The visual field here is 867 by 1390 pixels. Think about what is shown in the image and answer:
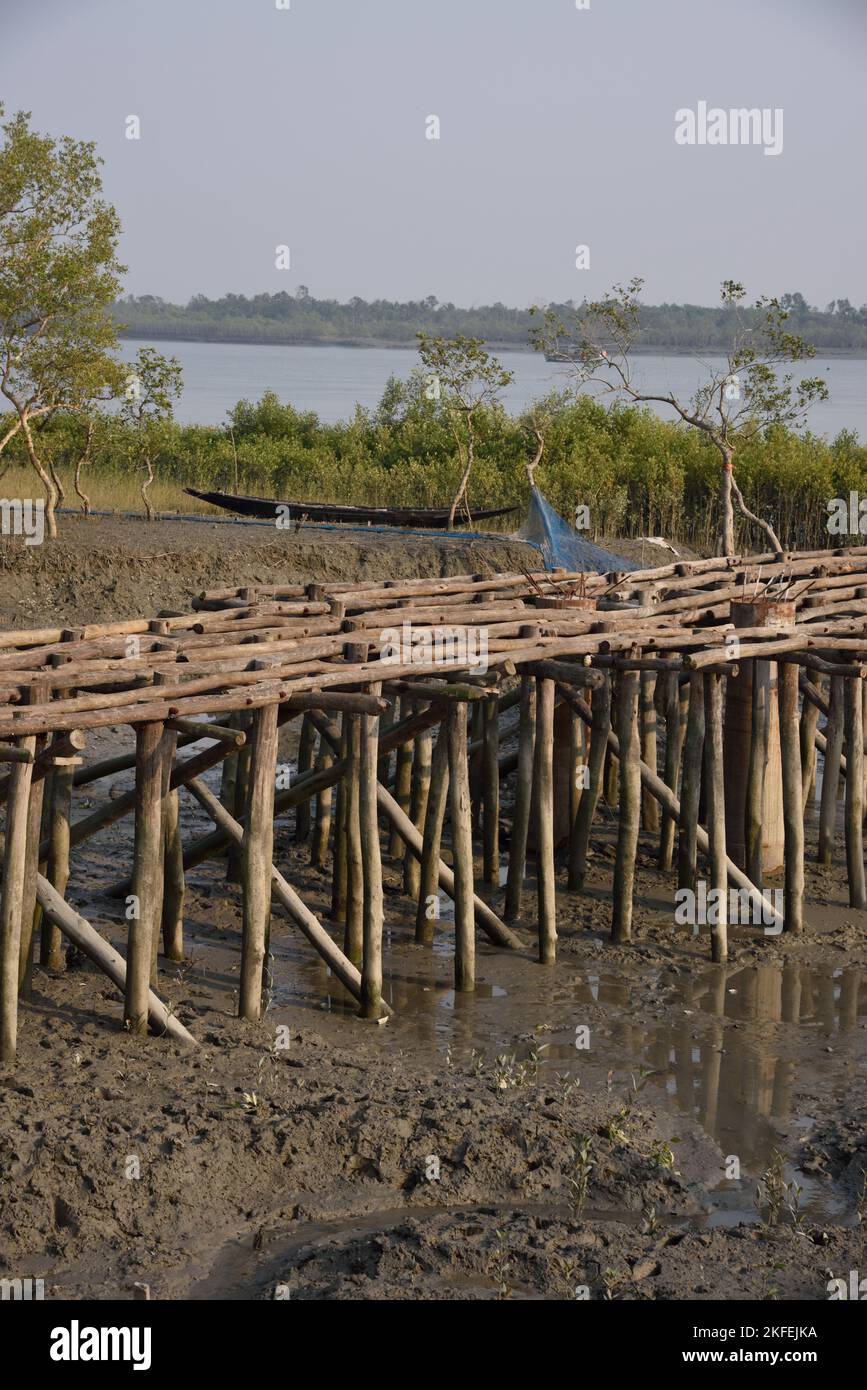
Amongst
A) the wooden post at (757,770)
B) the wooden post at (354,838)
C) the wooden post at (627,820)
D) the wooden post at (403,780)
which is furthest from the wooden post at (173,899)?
the wooden post at (757,770)

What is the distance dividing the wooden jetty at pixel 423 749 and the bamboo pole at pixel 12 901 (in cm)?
1

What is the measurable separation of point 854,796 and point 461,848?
3.80 m

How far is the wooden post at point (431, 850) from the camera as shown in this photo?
1106cm

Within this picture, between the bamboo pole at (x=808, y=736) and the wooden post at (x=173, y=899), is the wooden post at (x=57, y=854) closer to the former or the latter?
the wooden post at (x=173, y=899)

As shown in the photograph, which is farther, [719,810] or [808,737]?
[808,737]

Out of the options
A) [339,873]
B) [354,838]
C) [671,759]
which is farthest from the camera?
[671,759]

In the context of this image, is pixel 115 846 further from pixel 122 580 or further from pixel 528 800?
pixel 122 580

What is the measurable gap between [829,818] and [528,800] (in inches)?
135

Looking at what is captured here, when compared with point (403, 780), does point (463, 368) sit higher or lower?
higher

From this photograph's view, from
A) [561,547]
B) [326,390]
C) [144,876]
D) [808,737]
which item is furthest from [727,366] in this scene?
[326,390]

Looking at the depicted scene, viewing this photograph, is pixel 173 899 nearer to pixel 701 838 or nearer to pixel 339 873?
pixel 339 873

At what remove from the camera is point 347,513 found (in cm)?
2605

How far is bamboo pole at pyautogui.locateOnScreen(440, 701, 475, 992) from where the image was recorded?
10.4 m

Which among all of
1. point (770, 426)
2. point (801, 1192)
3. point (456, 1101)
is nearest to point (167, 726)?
point (456, 1101)
